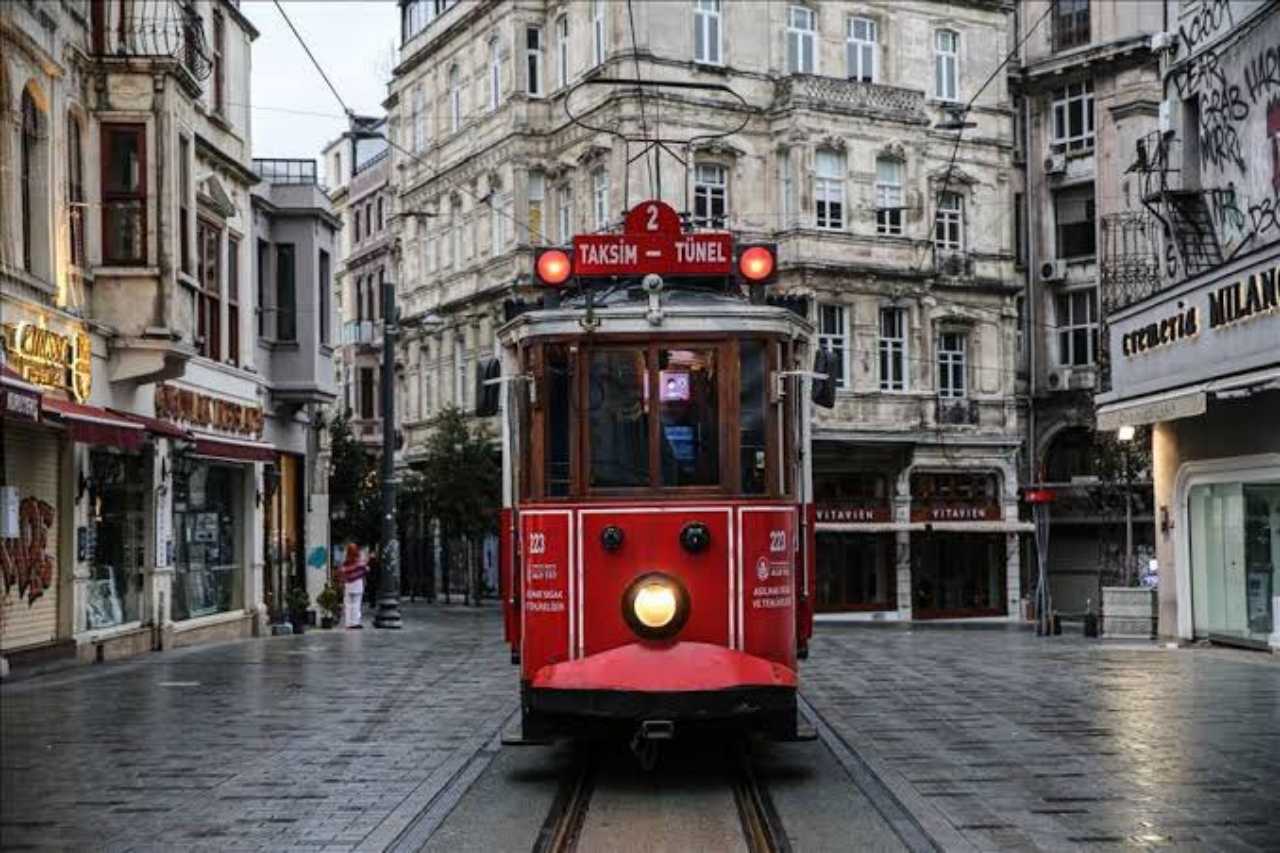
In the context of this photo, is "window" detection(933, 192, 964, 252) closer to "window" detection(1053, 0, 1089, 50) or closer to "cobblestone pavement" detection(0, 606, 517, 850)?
"window" detection(1053, 0, 1089, 50)

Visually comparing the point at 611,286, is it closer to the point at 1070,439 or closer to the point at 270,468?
the point at 270,468

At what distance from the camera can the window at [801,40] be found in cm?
4378

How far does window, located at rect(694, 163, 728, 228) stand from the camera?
140ft

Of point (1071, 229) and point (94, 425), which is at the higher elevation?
point (1071, 229)

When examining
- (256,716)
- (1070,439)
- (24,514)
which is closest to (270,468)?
(24,514)

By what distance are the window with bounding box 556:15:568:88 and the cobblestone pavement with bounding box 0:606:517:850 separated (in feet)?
82.6

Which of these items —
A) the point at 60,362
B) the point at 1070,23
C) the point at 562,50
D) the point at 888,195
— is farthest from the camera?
the point at 1070,23

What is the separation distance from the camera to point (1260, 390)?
20125 millimetres

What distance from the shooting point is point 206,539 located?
27.4 m

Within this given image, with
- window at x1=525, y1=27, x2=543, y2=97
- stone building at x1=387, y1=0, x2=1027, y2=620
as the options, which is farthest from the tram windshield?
window at x1=525, y1=27, x2=543, y2=97

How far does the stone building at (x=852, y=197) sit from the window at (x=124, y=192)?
1977cm

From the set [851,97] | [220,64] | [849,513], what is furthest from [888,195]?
[220,64]

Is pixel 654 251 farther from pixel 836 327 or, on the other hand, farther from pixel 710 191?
pixel 836 327

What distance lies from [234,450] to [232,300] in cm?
324
